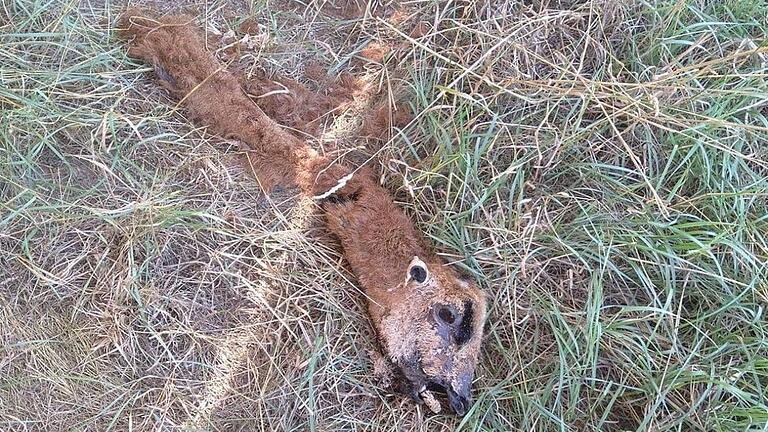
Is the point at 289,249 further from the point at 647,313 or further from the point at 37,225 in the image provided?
the point at 647,313

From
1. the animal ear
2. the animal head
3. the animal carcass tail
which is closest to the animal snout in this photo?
the animal head

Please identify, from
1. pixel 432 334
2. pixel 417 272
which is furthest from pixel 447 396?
pixel 417 272

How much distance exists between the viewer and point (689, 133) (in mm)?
2186

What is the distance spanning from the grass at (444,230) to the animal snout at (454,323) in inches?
5.4

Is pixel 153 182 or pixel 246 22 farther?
pixel 246 22

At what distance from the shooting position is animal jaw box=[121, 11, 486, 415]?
2135 millimetres

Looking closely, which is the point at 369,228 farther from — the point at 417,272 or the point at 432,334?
the point at 432,334

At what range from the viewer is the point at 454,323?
216 cm

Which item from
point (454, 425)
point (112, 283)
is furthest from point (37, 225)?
point (454, 425)

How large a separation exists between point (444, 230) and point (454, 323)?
34cm

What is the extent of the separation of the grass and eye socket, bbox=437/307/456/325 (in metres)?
0.19

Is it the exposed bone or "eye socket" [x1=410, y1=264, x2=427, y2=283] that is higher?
"eye socket" [x1=410, y1=264, x2=427, y2=283]

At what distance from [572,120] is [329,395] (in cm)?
135

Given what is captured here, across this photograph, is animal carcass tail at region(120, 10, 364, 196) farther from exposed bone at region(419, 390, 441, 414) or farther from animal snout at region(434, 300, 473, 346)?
exposed bone at region(419, 390, 441, 414)
